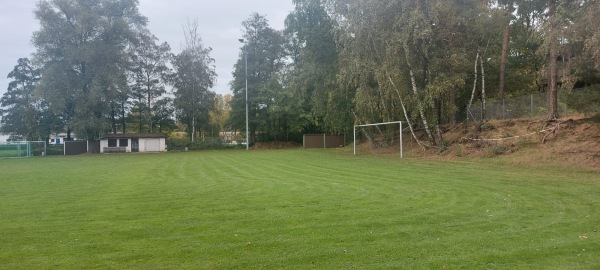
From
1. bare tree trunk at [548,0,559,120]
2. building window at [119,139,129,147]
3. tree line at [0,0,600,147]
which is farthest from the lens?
building window at [119,139,129,147]

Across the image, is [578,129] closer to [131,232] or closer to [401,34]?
[401,34]

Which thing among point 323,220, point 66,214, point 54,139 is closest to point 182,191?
point 66,214

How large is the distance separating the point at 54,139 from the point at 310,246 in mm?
71970

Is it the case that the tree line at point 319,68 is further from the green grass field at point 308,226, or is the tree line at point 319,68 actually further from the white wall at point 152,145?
the green grass field at point 308,226

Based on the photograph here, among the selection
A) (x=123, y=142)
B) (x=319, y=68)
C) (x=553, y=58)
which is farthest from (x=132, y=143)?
(x=553, y=58)

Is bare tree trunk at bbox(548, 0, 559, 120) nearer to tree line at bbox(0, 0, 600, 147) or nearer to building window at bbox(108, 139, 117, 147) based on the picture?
tree line at bbox(0, 0, 600, 147)

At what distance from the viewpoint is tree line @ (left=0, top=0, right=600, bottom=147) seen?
24859 millimetres

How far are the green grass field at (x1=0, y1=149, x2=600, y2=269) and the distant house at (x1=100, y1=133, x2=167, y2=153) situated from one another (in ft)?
130

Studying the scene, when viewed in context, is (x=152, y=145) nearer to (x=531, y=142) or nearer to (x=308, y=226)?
(x=531, y=142)

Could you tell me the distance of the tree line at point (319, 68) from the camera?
81.6 feet

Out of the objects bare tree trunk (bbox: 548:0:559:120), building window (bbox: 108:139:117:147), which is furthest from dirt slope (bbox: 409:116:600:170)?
building window (bbox: 108:139:117:147)

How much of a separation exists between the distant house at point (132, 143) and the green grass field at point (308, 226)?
130ft

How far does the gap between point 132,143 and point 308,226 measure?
4870 centimetres

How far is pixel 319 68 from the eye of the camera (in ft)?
119
